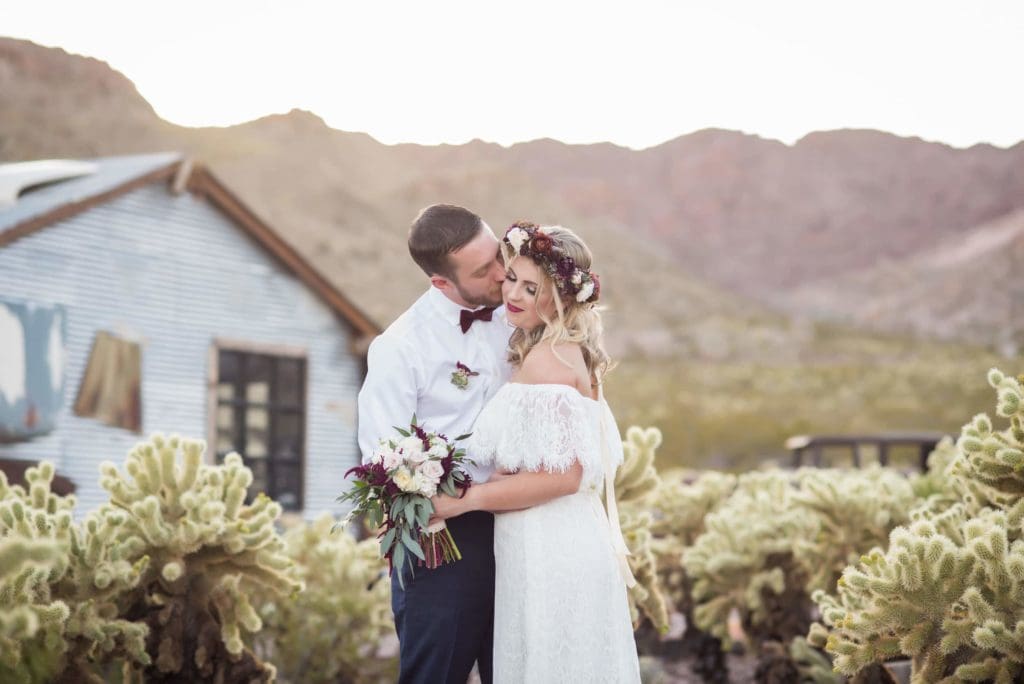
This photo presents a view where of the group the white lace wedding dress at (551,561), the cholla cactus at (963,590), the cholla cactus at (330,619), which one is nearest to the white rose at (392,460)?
the white lace wedding dress at (551,561)

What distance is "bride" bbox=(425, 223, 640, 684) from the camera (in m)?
4.25

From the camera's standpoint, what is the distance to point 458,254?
454cm

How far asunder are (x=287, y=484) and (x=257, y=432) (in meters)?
0.82

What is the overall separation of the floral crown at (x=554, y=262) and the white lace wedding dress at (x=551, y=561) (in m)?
0.39

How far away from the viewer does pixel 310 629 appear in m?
7.80

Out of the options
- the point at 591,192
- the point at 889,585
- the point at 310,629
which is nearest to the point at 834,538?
the point at 889,585

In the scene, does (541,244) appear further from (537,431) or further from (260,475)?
(260,475)

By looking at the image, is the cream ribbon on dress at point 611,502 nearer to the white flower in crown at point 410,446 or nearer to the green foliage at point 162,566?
the white flower in crown at point 410,446

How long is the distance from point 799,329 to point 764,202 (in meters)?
52.3

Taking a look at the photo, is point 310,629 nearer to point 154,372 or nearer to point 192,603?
point 192,603

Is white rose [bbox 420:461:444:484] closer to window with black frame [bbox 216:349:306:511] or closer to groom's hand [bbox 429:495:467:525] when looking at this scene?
groom's hand [bbox 429:495:467:525]

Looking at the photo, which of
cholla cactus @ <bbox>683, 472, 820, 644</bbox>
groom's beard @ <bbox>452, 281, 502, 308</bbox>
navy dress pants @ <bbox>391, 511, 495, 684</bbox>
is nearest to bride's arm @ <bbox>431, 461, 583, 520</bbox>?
navy dress pants @ <bbox>391, 511, 495, 684</bbox>

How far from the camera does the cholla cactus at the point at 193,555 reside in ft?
19.5

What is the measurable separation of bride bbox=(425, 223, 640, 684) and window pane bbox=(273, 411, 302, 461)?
11.0 metres
